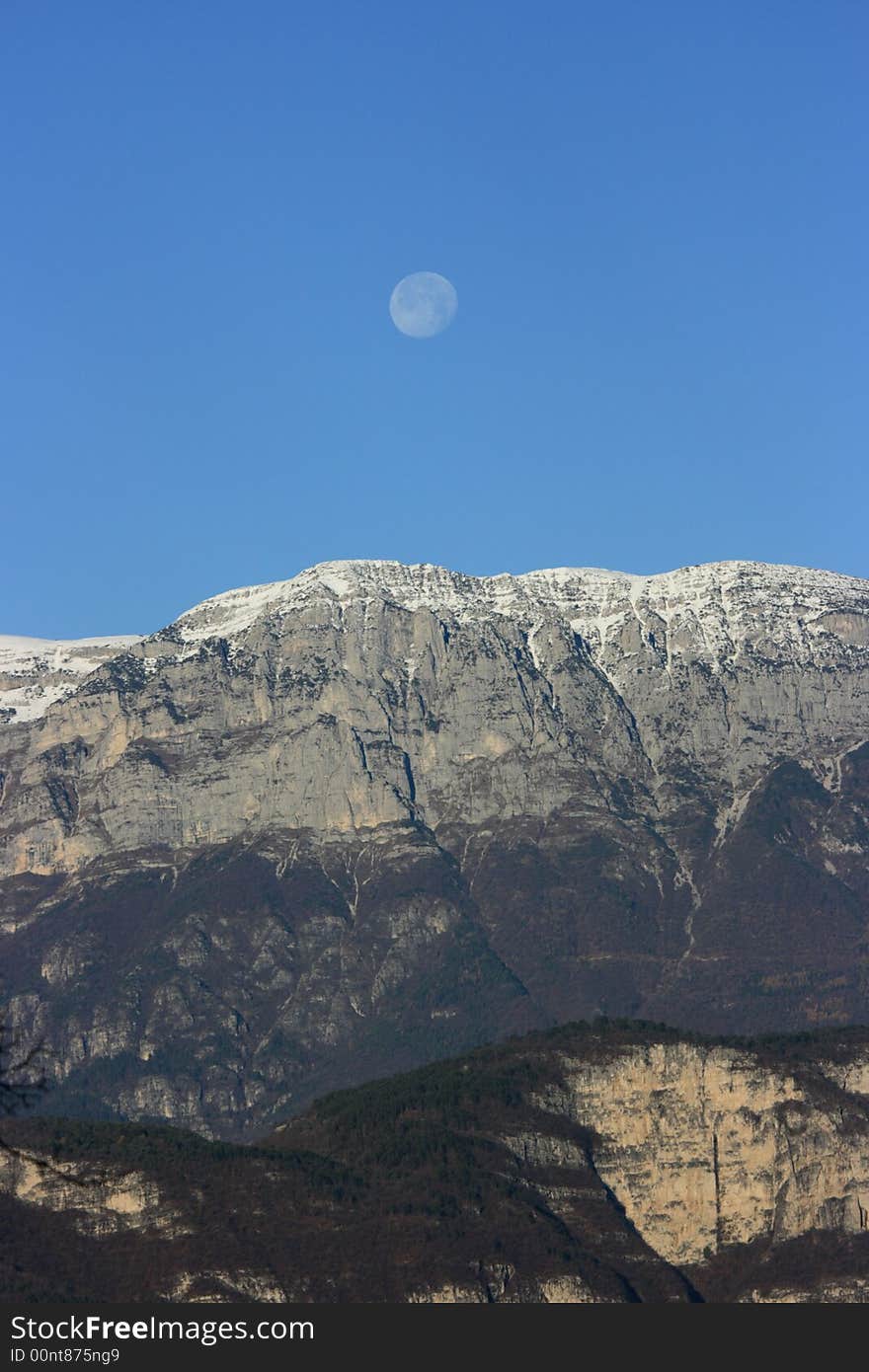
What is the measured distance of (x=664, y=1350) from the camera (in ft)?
568

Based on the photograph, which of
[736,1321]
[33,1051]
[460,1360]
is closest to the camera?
[33,1051]

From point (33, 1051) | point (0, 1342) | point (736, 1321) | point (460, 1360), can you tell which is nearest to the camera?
point (33, 1051)

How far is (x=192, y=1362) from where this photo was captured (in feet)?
506

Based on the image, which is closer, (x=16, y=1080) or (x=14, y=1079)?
(x=14, y=1079)

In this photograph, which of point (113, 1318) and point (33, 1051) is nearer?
point (33, 1051)

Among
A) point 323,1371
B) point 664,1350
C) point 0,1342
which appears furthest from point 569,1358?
point 0,1342

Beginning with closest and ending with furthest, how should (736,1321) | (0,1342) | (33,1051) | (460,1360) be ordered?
(33,1051)
(0,1342)
(460,1360)
(736,1321)

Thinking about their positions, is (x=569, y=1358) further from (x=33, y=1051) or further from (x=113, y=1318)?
(x=33, y=1051)

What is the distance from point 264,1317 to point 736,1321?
33631 millimetres

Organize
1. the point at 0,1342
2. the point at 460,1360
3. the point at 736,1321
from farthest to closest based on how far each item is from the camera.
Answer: the point at 736,1321 < the point at 460,1360 < the point at 0,1342

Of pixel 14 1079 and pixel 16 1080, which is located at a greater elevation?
pixel 16 1080

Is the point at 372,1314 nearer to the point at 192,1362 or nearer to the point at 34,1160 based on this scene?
the point at 192,1362

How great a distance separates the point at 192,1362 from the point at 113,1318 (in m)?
24.4

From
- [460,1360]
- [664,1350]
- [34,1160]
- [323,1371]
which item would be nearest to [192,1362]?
[323,1371]
